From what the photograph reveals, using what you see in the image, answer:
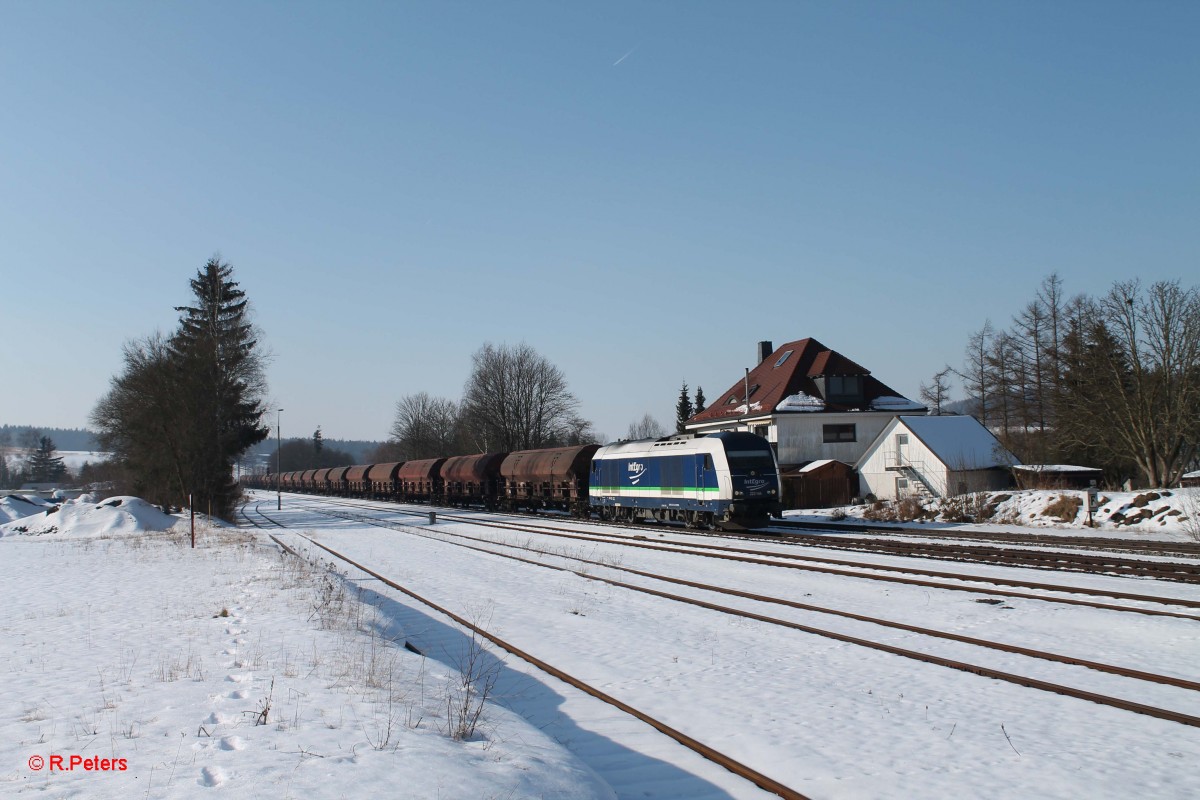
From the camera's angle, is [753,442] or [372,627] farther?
[753,442]

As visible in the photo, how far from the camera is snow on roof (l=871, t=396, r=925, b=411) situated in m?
51.9

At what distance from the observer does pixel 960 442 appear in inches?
1540

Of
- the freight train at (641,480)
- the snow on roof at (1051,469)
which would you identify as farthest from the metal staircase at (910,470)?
the freight train at (641,480)

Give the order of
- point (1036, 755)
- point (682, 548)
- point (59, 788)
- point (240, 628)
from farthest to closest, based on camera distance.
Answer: point (682, 548) < point (240, 628) < point (1036, 755) < point (59, 788)

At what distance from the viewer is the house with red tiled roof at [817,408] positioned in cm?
5025

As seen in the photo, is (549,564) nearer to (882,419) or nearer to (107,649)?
(107,649)

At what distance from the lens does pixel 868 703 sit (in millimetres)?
7625

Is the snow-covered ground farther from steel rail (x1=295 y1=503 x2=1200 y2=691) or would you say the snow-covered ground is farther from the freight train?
the freight train

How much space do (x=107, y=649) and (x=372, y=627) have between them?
3058 millimetres

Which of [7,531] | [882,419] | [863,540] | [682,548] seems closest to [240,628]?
[682,548]

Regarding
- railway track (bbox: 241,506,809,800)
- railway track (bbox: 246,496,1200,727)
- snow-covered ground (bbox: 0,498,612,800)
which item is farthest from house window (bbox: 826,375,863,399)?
snow-covered ground (bbox: 0,498,612,800)

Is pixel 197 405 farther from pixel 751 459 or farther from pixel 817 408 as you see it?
pixel 817 408

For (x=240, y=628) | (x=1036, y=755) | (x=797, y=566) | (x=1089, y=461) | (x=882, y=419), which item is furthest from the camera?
(x=882, y=419)

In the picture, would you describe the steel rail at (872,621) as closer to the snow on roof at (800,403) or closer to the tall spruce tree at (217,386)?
the tall spruce tree at (217,386)
